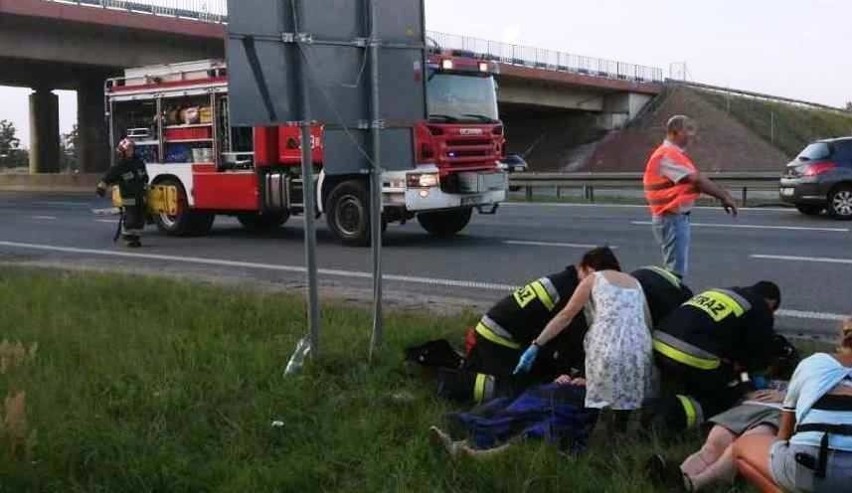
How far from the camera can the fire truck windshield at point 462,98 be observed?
1411 centimetres

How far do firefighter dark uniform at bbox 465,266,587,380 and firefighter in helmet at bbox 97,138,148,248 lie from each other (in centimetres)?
1024

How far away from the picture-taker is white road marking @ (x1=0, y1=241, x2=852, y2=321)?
822cm

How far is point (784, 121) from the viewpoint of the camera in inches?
2154

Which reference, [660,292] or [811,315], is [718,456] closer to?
[660,292]

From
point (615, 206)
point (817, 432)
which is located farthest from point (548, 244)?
point (817, 432)

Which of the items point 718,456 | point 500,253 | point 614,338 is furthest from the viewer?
point 500,253

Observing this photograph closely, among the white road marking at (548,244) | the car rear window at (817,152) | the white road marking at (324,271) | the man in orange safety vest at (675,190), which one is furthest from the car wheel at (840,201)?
the man in orange safety vest at (675,190)

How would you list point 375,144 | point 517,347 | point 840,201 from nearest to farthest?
point 517,347
point 375,144
point 840,201

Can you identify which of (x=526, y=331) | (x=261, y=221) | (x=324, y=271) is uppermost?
(x=261, y=221)

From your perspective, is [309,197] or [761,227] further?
[761,227]

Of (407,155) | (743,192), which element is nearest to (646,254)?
(407,155)

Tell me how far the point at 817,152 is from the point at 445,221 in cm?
788

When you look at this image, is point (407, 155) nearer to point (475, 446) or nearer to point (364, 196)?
point (475, 446)

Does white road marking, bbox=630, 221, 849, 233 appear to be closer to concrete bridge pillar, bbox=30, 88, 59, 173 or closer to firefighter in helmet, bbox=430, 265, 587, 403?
firefighter in helmet, bbox=430, 265, 587, 403
